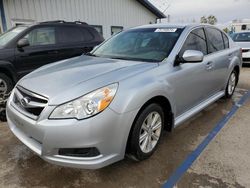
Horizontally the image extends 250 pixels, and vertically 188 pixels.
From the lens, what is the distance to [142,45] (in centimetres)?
342

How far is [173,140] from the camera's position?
3373 mm

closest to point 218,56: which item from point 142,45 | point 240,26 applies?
point 142,45

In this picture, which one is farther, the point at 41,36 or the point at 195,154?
the point at 41,36

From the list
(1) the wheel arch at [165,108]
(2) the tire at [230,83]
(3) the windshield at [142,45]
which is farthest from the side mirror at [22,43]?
(2) the tire at [230,83]

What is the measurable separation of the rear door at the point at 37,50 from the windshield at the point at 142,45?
7.00ft

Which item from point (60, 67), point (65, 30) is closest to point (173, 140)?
point (60, 67)

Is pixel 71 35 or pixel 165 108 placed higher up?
pixel 71 35

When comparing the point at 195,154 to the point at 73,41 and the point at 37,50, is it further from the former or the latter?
the point at 73,41

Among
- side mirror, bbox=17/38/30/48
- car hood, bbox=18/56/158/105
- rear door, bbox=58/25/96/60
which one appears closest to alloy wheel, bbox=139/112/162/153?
car hood, bbox=18/56/158/105

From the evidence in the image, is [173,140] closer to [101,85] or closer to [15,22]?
[101,85]

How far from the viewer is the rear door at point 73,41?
5910 millimetres

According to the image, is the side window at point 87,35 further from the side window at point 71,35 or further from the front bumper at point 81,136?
the front bumper at point 81,136

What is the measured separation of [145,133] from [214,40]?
2531 mm

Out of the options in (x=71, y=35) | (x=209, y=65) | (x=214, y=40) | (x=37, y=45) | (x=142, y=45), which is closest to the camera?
(x=142, y=45)
